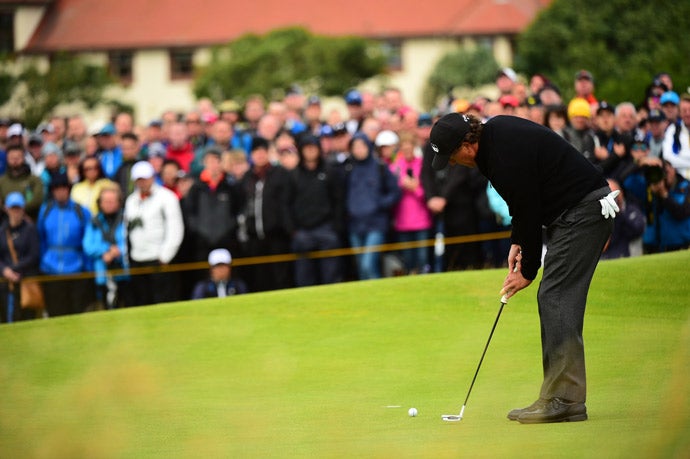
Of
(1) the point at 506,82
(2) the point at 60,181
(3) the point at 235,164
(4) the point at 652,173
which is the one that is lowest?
(4) the point at 652,173

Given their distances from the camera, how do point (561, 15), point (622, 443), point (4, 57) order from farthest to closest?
point (4, 57) → point (561, 15) → point (622, 443)

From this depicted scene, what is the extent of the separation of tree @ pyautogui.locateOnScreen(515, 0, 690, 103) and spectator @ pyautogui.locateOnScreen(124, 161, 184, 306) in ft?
96.5

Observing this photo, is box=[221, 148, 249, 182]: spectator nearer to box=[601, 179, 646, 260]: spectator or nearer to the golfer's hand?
box=[601, 179, 646, 260]: spectator

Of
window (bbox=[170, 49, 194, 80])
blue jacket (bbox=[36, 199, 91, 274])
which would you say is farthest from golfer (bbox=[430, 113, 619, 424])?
window (bbox=[170, 49, 194, 80])

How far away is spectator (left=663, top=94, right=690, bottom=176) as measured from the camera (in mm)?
16344

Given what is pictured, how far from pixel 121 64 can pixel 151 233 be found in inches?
2577

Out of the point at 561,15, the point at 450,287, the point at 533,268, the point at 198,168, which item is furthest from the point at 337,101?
the point at 533,268

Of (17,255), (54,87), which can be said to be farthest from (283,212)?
(54,87)

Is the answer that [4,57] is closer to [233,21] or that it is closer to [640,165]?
[233,21]

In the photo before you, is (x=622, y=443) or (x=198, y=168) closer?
(x=622, y=443)

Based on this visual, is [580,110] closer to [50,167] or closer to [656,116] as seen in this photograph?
[656,116]

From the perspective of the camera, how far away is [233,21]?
80438 millimetres

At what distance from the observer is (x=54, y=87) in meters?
58.8

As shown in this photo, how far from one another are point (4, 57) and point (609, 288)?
170 feet
